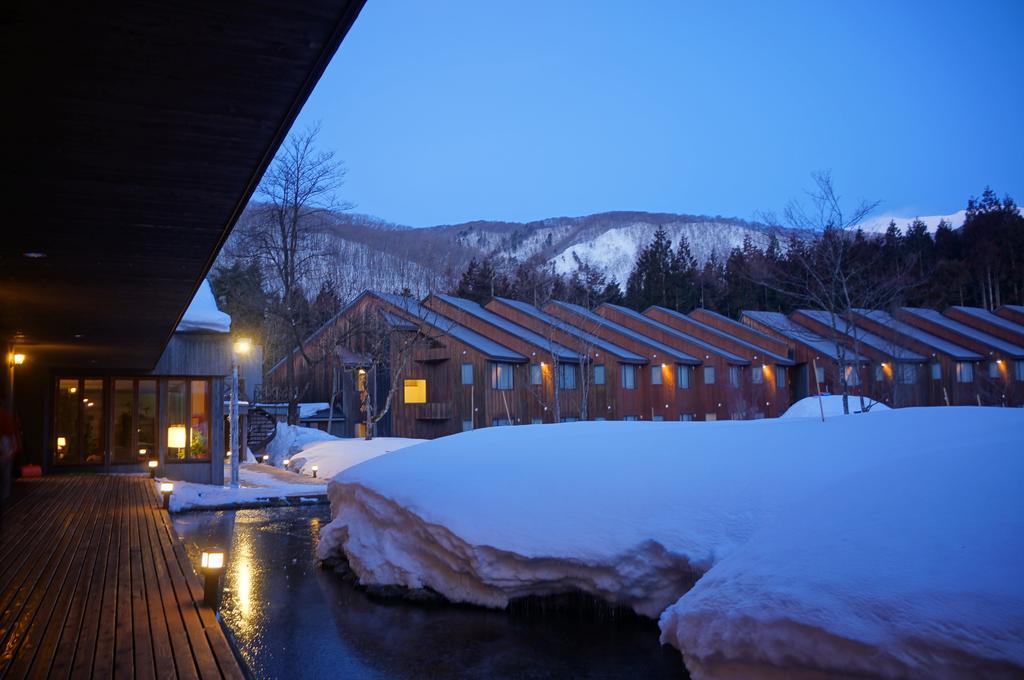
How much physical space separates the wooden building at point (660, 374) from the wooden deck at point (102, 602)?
1263 inches

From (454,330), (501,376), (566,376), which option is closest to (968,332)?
(566,376)

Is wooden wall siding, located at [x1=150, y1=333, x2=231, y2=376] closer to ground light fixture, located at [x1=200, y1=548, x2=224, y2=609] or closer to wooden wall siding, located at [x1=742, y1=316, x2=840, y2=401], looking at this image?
ground light fixture, located at [x1=200, y1=548, x2=224, y2=609]

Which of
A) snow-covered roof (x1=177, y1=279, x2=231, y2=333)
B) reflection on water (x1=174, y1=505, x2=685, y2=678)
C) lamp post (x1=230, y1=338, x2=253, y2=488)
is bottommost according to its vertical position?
reflection on water (x1=174, y1=505, x2=685, y2=678)

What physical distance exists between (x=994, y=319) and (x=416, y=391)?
35351 millimetres

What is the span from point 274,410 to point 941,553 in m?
36.3

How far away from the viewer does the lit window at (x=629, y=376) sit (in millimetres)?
39688

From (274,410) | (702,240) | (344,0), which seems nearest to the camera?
(344,0)

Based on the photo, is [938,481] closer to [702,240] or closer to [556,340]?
[556,340]

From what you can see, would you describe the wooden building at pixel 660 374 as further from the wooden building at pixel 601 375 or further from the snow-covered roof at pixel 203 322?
the snow-covered roof at pixel 203 322

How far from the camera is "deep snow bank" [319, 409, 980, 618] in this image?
7934 millimetres

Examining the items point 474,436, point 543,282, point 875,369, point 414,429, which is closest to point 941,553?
point 474,436

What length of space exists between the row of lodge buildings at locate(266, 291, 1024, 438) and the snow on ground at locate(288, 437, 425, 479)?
490 cm

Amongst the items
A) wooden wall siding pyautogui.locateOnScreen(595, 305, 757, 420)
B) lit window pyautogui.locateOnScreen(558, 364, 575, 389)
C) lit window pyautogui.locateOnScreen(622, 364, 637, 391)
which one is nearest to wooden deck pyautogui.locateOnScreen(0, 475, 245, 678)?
lit window pyautogui.locateOnScreen(558, 364, 575, 389)

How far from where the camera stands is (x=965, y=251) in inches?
2212
